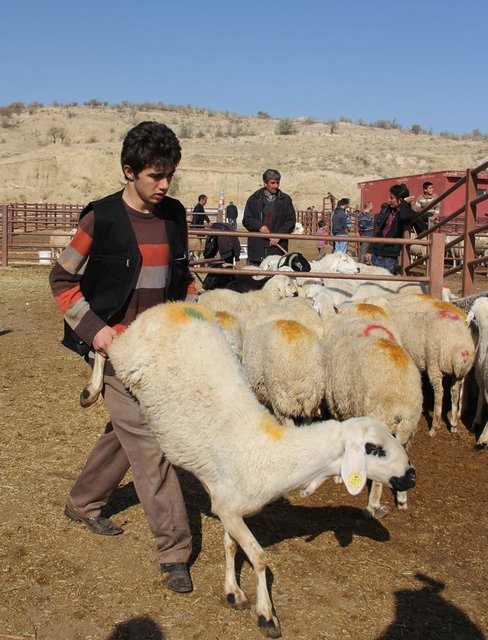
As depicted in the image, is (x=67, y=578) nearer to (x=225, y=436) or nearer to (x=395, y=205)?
(x=225, y=436)

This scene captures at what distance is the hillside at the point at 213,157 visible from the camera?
42219 mm

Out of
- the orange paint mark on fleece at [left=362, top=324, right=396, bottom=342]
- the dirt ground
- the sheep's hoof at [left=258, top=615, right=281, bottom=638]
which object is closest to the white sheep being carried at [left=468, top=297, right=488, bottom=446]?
the dirt ground

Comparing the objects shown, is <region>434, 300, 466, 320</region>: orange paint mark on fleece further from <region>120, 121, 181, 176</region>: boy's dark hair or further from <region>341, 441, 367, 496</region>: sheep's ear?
<region>120, 121, 181, 176</region>: boy's dark hair

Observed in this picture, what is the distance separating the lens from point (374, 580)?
362 cm

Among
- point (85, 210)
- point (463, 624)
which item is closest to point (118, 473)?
point (85, 210)

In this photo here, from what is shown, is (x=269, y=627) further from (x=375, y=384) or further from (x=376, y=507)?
(x=375, y=384)

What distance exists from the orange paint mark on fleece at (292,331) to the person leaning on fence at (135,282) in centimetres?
194

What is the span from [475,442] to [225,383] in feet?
11.8

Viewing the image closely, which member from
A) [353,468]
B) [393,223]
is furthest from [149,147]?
[393,223]

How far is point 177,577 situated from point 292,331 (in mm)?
2485

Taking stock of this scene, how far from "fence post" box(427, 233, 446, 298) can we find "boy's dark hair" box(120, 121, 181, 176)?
17.6ft

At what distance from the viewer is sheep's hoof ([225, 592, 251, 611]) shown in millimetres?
3316

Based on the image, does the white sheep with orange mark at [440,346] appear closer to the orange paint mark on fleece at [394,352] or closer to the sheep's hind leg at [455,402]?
the sheep's hind leg at [455,402]

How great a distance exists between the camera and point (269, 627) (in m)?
3.12
